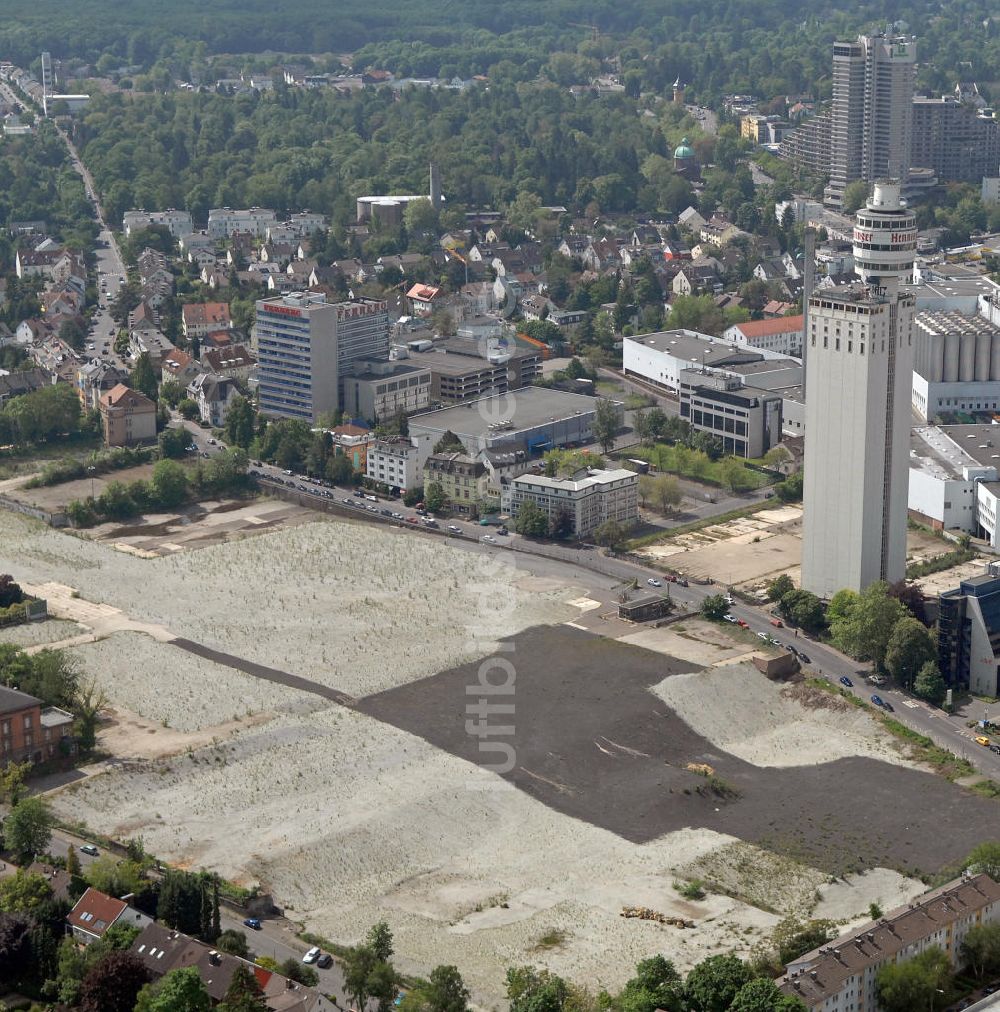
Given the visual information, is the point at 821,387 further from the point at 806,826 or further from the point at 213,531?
the point at 213,531

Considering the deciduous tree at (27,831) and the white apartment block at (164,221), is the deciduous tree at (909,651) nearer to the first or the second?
the deciduous tree at (27,831)

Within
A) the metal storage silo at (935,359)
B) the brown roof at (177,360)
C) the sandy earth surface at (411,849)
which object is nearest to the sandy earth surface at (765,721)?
the sandy earth surface at (411,849)

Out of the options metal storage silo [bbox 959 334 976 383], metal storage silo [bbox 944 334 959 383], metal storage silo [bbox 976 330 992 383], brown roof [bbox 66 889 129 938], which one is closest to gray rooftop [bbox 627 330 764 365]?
metal storage silo [bbox 944 334 959 383]

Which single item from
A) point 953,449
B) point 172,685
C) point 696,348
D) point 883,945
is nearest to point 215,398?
point 696,348

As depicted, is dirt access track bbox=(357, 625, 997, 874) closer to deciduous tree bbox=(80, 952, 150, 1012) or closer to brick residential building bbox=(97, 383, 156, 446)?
deciduous tree bbox=(80, 952, 150, 1012)

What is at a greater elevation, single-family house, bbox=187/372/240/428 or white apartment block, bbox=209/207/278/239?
white apartment block, bbox=209/207/278/239

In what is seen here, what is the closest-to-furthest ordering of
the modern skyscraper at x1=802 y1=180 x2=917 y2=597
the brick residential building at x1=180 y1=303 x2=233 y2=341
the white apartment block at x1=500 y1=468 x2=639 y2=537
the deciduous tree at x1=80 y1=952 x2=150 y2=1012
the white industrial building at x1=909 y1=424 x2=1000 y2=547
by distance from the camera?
the deciduous tree at x1=80 y1=952 x2=150 y2=1012 → the modern skyscraper at x1=802 y1=180 x2=917 y2=597 → the white industrial building at x1=909 y1=424 x2=1000 y2=547 → the white apartment block at x1=500 y1=468 x2=639 y2=537 → the brick residential building at x1=180 y1=303 x2=233 y2=341

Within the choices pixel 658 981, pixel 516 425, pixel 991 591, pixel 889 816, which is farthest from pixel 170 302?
pixel 658 981
